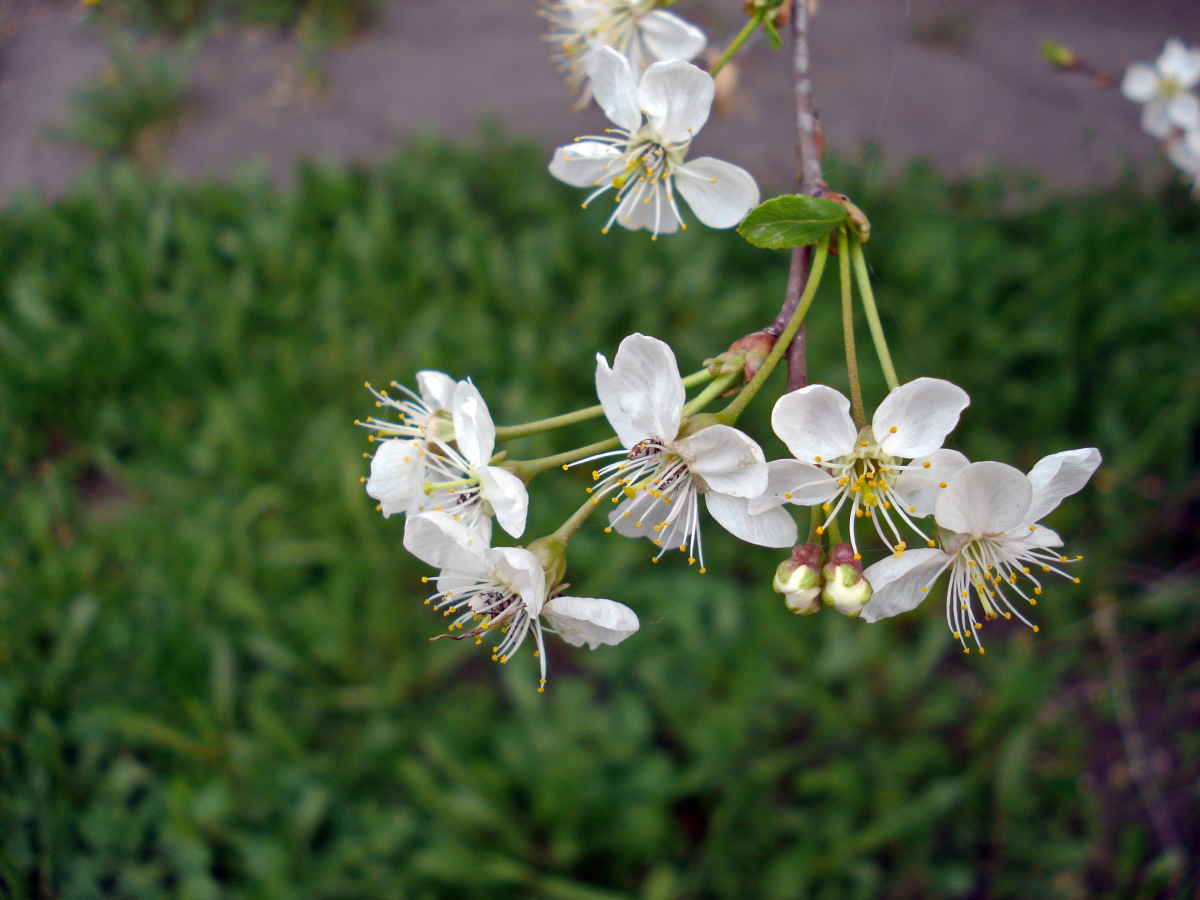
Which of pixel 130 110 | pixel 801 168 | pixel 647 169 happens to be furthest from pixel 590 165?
pixel 130 110

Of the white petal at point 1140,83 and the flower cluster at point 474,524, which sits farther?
the white petal at point 1140,83

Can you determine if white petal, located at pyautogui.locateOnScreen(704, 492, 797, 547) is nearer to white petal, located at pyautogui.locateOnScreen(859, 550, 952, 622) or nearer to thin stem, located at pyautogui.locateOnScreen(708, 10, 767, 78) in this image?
white petal, located at pyautogui.locateOnScreen(859, 550, 952, 622)

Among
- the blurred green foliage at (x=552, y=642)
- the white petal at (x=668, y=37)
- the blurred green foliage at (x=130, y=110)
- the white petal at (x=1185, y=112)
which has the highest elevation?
the blurred green foliage at (x=130, y=110)

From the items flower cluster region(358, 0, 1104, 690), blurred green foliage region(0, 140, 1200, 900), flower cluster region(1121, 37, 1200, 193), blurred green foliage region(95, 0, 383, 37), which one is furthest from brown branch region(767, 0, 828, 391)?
blurred green foliage region(95, 0, 383, 37)

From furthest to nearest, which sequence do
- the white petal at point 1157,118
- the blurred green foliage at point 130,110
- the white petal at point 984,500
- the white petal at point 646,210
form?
the blurred green foliage at point 130,110, the white petal at point 1157,118, the white petal at point 646,210, the white petal at point 984,500

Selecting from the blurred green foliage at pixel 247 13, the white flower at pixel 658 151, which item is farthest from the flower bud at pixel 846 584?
the blurred green foliage at pixel 247 13

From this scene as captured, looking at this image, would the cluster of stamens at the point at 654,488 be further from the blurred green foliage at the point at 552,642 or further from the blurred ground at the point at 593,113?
the blurred ground at the point at 593,113
